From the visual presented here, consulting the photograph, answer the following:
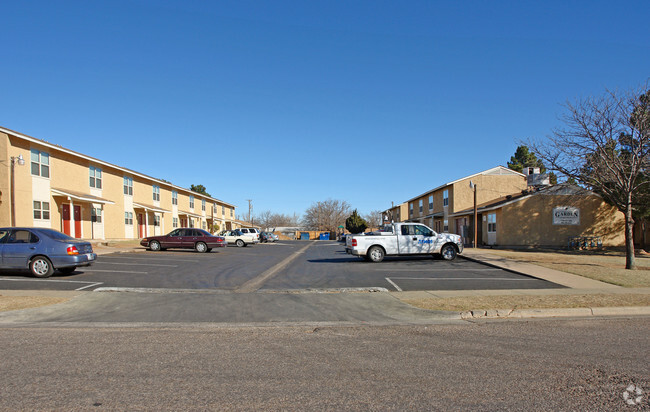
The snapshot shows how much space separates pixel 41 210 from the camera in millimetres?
25203

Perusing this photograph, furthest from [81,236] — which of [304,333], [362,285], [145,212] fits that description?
[304,333]

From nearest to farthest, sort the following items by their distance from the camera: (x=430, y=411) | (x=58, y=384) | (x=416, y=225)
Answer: (x=430, y=411)
(x=58, y=384)
(x=416, y=225)

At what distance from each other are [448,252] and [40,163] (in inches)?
930

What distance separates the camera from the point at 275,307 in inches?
367

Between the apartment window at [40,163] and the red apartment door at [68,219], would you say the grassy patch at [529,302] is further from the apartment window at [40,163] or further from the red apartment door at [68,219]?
the red apartment door at [68,219]

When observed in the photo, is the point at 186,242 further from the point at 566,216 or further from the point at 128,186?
the point at 566,216

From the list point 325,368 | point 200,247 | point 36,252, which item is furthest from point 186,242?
point 325,368

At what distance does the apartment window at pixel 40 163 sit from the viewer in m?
25.0

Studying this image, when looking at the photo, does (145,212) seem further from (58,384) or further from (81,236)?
(58,384)

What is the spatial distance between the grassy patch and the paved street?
141 centimetres

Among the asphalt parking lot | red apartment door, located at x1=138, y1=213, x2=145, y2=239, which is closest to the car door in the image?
the asphalt parking lot

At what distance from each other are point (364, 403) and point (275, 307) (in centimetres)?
540

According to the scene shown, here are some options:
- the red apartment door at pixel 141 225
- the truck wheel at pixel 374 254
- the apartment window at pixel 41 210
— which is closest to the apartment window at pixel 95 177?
the apartment window at pixel 41 210

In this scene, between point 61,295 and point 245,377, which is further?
point 61,295
